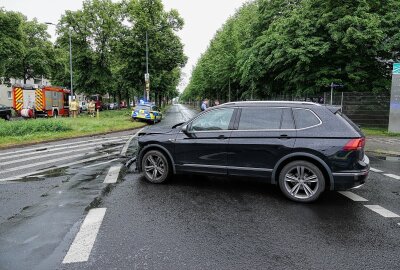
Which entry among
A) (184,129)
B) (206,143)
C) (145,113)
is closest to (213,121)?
(206,143)

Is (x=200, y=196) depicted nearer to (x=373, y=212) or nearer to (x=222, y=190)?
(x=222, y=190)

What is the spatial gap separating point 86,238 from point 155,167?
9.99 feet

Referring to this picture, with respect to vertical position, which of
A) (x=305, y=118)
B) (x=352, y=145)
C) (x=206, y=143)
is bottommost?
(x=206, y=143)

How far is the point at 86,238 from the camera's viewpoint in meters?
4.31

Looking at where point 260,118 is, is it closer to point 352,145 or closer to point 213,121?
point 213,121

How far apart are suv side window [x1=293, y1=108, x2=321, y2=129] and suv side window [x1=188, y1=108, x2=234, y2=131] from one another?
1216mm

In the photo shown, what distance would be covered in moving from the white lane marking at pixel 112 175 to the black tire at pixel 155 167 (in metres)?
0.76

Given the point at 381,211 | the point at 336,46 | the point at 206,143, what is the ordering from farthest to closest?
the point at 336,46
the point at 206,143
the point at 381,211

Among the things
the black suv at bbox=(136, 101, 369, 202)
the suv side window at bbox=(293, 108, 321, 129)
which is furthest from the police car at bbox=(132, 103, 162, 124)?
the suv side window at bbox=(293, 108, 321, 129)

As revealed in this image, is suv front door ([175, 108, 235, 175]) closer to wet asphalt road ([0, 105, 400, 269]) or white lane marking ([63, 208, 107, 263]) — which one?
wet asphalt road ([0, 105, 400, 269])

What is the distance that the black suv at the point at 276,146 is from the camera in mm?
5738

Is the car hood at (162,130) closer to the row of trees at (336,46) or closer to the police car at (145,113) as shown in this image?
the row of trees at (336,46)

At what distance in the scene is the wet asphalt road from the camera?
148 inches

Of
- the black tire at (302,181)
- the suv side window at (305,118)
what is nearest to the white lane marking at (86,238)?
the black tire at (302,181)
